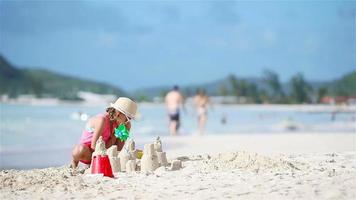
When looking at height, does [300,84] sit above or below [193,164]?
above

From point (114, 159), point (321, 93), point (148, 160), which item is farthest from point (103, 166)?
point (321, 93)

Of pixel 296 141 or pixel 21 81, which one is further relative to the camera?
pixel 21 81

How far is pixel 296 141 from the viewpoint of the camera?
14.4 m

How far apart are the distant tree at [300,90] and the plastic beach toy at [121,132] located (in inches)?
3568

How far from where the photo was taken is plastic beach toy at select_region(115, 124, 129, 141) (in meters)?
7.06

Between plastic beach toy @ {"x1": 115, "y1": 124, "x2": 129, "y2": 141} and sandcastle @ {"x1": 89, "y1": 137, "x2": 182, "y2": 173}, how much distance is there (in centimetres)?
17

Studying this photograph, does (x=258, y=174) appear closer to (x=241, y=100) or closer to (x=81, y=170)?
(x=81, y=170)

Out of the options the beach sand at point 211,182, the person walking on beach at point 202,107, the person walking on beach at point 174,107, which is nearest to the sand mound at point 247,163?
the beach sand at point 211,182

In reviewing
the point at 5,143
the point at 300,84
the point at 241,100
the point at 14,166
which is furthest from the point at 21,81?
the point at 14,166

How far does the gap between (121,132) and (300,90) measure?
93282 mm

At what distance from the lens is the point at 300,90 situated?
9819 cm

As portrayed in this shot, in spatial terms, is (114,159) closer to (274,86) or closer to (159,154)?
(159,154)

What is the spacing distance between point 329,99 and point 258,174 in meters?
90.7

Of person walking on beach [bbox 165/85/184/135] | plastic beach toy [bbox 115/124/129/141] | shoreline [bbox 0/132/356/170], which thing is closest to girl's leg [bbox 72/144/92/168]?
plastic beach toy [bbox 115/124/129/141]
